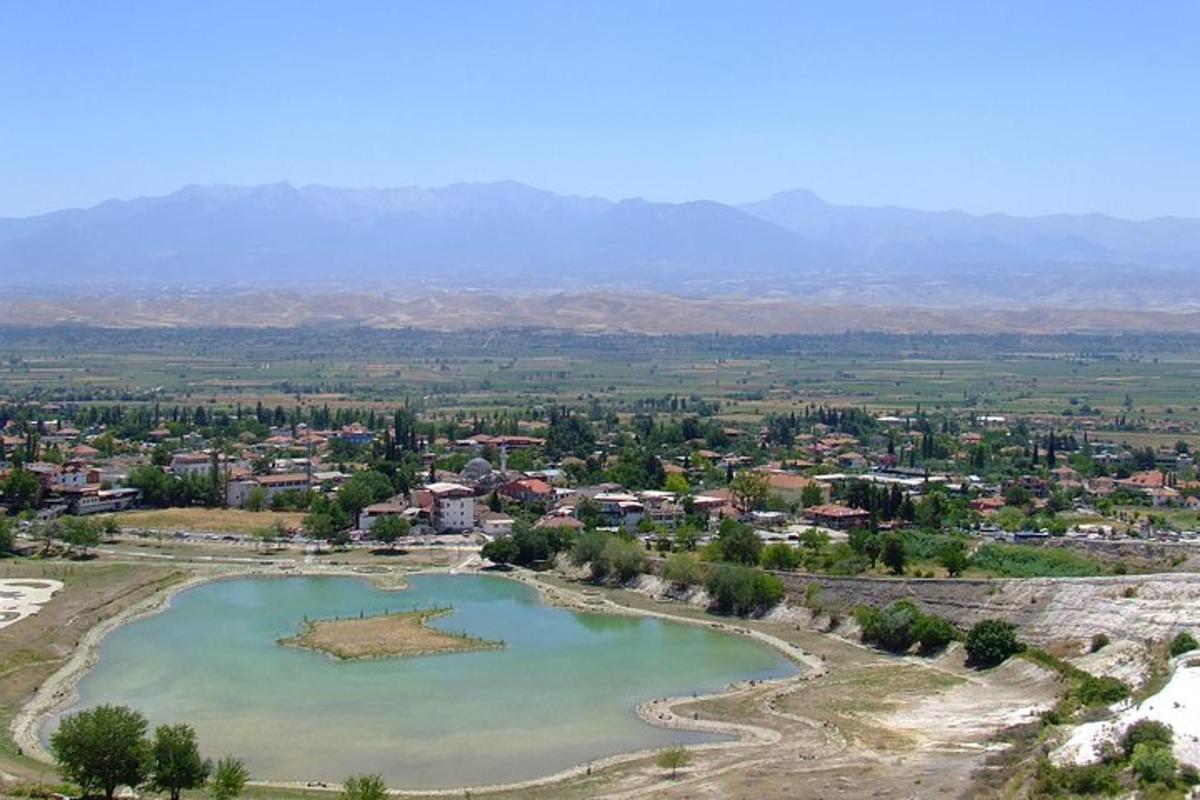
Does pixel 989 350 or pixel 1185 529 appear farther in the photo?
pixel 989 350

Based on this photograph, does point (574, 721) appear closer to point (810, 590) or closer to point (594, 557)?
point (810, 590)

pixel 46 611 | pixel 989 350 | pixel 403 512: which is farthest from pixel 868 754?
pixel 989 350

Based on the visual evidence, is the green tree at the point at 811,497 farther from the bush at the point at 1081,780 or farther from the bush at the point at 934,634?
the bush at the point at 1081,780

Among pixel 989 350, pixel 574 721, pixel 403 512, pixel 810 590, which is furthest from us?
pixel 989 350

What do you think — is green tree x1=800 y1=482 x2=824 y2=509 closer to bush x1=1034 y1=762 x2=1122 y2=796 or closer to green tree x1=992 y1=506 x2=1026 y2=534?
green tree x1=992 y1=506 x2=1026 y2=534

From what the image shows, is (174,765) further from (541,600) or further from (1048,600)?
(1048,600)

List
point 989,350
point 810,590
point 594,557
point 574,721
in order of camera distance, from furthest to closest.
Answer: point 989,350 → point 594,557 → point 810,590 → point 574,721
